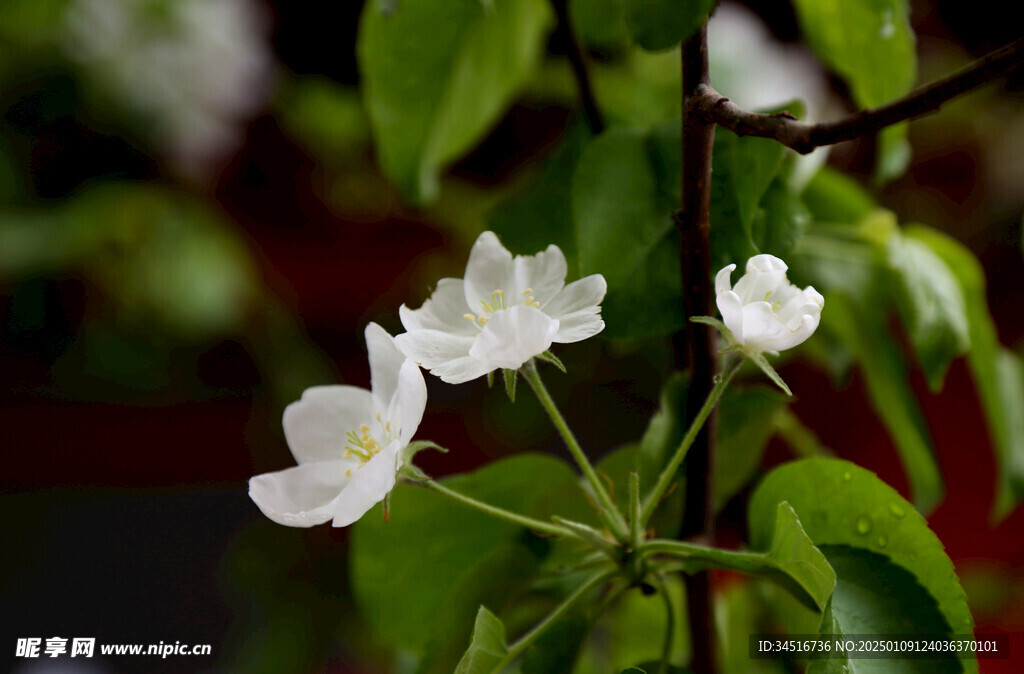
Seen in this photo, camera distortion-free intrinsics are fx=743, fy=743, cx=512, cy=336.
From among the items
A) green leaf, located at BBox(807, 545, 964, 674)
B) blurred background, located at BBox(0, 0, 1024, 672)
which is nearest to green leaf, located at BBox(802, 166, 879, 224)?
green leaf, located at BBox(807, 545, 964, 674)

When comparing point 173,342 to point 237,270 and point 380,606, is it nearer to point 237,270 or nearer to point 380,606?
point 237,270

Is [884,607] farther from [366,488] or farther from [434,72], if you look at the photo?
[434,72]

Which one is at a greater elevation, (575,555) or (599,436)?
(599,436)

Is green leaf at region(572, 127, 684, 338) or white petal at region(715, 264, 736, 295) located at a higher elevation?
green leaf at region(572, 127, 684, 338)

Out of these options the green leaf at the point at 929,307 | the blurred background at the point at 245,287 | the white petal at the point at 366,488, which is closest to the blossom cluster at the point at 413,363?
the white petal at the point at 366,488

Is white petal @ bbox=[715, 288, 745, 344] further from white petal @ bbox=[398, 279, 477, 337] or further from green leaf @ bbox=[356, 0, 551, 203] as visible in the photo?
green leaf @ bbox=[356, 0, 551, 203]

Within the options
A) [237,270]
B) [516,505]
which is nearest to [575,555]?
[516,505]
